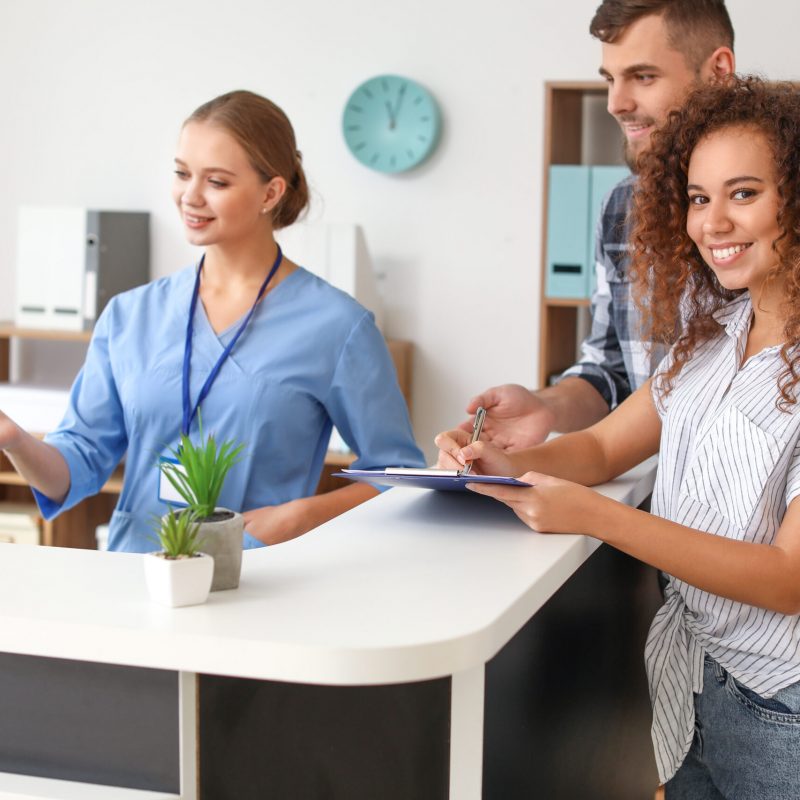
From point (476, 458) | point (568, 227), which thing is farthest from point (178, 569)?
point (568, 227)

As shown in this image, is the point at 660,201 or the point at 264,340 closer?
the point at 660,201

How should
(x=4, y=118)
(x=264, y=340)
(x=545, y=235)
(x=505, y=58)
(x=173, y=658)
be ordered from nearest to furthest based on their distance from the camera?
1. (x=173, y=658)
2. (x=264, y=340)
3. (x=545, y=235)
4. (x=505, y=58)
5. (x=4, y=118)

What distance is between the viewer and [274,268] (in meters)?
2.14

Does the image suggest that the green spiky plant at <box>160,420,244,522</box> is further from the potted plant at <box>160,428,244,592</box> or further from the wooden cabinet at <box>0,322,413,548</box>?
the wooden cabinet at <box>0,322,413,548</box>

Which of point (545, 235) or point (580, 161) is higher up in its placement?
point (580, 161)

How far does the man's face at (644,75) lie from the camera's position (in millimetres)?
2104

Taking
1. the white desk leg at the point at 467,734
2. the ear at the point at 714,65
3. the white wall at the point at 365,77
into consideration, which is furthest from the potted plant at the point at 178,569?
the white wall at the point at 365,77

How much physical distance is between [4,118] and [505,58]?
200cm

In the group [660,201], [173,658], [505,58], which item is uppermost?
[505,58]

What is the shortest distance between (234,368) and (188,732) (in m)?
0.96

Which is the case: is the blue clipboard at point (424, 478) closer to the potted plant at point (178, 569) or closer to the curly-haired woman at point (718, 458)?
the curly-haired woman at point (718, 458)

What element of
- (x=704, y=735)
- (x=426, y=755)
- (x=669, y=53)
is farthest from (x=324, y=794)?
(x=669, y=53)

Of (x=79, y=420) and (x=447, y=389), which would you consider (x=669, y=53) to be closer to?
(x=79, y=420)

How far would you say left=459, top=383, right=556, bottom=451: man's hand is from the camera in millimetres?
1843
